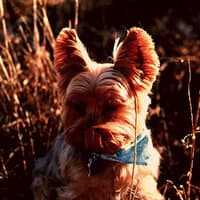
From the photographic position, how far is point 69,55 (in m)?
4.04

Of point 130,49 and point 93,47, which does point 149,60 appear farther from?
point 93,47

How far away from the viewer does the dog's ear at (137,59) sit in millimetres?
3748

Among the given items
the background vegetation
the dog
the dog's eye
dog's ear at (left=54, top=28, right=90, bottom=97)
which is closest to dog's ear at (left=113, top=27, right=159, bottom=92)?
the dog

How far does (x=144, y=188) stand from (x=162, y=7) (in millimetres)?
5439

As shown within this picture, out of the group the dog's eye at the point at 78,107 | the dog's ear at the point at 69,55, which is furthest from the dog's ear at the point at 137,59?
the dog's eye at the point at 78,107

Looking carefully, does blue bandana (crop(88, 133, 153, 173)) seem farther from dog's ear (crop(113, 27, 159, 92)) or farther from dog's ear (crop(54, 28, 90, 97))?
dog's ear (crop(54, 28, 90, 97))

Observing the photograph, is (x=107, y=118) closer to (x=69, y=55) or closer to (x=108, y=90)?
(x=108, y=90)

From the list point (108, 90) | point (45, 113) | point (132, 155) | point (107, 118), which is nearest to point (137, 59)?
point (108, 90)

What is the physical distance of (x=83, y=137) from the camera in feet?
12.1

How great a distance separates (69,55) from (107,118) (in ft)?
1.91

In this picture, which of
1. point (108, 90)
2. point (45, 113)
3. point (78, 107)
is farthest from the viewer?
point (45, 113)

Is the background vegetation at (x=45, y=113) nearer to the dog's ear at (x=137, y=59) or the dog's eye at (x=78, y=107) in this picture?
the dog's ear at (x=137, y=59)

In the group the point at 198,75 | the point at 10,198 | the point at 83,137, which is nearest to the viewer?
the point at 83,137

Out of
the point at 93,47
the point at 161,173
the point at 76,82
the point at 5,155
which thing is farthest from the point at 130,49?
the point at 93,47
